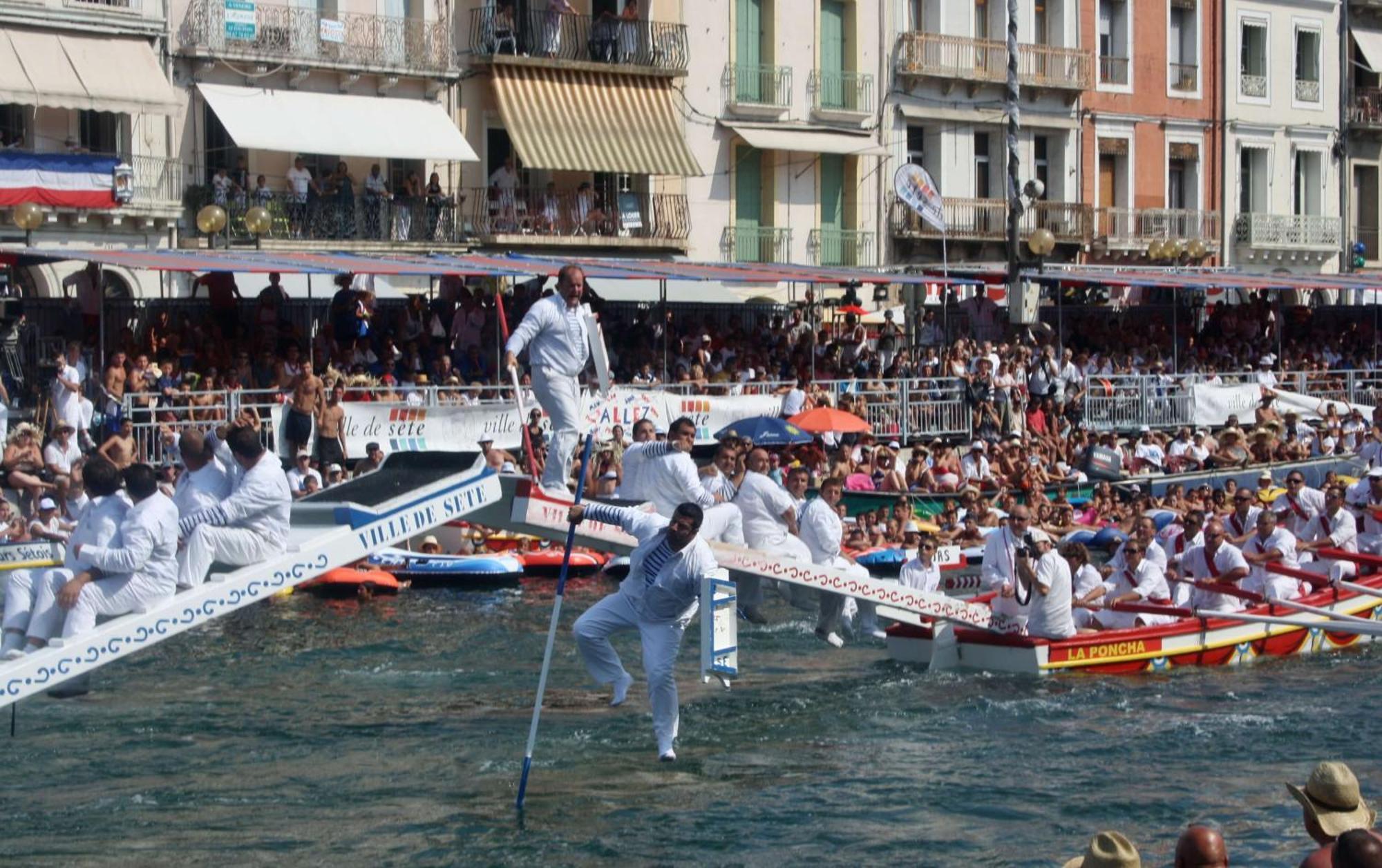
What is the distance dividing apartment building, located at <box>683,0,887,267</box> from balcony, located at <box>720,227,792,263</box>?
0.03 metres

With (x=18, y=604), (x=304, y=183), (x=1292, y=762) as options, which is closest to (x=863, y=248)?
(x=304, y=183)

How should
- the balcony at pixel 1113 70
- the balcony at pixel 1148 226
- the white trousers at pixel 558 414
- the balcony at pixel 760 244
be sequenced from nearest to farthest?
the white trousers at pixel 558 414
the balcony at pixel 760 244
the balcony at pixel 1148 226
the balcony at pixel 1113 70

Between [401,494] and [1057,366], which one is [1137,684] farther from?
[1057,366]

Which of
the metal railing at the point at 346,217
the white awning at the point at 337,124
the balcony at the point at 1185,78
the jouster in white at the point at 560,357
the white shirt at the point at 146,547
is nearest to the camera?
the white shirt at the point at 146,547

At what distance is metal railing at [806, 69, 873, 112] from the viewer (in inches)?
1748

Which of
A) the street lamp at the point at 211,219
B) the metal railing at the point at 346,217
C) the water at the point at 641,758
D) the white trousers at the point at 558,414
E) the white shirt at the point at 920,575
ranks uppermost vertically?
the metal railing at the point at 346,217

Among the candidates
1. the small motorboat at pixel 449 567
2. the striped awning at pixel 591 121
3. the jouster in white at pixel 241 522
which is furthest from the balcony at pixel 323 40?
the jouster in white at pixel 241 522

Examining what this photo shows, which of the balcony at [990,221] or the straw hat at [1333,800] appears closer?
the straw hat at [1333,800]

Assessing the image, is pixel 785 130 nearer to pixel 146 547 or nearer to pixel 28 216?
pixel 28 216

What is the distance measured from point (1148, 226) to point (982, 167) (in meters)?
5.46

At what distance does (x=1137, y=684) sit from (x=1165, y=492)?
12.3 metres

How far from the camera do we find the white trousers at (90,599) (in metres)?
14.8

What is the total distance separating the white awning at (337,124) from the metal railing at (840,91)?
9.31 meters

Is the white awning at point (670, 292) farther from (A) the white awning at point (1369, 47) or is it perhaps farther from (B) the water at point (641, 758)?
(A) the white awning at point (1369, 47)
